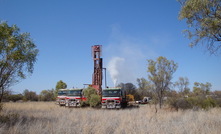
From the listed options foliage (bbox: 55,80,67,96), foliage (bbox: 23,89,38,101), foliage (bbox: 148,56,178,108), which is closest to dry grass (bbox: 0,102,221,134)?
foliage (bbox: 148,56,178,108)

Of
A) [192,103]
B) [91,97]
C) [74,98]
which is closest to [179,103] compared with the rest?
[192,103]

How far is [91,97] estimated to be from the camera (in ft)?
79.6

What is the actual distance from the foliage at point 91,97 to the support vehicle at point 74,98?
70 centimetres

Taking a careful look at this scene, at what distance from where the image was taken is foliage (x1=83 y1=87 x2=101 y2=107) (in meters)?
24.0

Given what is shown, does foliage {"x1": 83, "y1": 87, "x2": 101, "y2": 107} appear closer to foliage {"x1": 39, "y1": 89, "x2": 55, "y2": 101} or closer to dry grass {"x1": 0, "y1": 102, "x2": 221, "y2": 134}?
dry grass {"x1": 0, "y1": 102, "x2": 221, "y2": 134}

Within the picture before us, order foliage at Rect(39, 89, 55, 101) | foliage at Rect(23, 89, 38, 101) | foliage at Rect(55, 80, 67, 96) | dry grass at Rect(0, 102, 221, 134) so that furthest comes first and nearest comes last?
1. foliage at Rect(39, 89, 55, 101)
2. foliage at Rect(23, 89, 38, 101)
3. foliage at Rect(55, 80, 67, 96)
4. dry grass at Rect(0, 102, 221, 134)

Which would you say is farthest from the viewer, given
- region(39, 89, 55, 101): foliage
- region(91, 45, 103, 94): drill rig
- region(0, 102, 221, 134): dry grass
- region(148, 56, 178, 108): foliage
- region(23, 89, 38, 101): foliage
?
region(39, 89, 55, 101): foliage

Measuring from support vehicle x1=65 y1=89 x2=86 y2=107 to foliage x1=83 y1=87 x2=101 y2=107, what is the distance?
0.70m

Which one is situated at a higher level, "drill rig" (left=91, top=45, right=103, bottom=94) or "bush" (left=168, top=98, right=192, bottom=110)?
"drill rig" (left=91, top=45, right=103, bottom=94)

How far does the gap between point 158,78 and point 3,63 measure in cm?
1410

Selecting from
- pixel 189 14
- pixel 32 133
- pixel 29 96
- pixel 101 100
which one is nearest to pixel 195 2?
pixel 189 14

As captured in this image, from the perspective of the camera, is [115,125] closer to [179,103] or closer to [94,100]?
[179,103]

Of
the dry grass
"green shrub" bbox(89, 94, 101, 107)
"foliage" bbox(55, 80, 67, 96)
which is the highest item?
"foliage" bbox(55, 80, 67, 96)

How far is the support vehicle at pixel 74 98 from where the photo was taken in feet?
83.0
